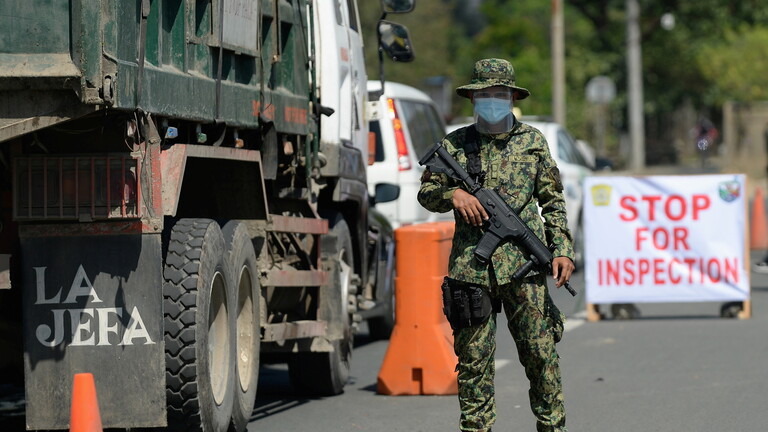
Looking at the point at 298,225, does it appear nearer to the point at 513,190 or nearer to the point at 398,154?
the point at 513,190

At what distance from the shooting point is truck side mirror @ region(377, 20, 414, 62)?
1137cm

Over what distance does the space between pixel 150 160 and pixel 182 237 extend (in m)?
0.69

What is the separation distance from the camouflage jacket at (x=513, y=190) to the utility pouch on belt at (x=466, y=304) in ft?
0.13

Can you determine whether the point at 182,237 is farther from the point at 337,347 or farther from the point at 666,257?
the point at 666,257

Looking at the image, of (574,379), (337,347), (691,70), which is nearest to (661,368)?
(574,379)

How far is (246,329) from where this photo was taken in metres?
8.26

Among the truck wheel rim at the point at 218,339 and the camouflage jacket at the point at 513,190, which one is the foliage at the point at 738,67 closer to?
the truck wheel rim at the point at 218,339

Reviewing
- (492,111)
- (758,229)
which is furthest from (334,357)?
(758,229)

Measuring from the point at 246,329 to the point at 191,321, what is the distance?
123cm

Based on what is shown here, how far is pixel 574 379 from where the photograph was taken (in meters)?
10.5

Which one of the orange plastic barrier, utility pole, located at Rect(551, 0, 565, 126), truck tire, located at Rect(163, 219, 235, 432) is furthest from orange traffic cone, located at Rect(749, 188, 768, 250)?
truck tire, located at Rect(163, 219, 235, 432)

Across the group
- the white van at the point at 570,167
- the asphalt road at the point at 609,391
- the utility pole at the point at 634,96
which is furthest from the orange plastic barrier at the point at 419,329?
the utility pole at the point at 634,96

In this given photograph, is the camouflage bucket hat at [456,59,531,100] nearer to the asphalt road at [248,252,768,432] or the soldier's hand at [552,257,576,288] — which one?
the soldier's hand at [552,257,576,288]

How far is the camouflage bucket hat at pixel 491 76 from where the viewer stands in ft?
22.4
